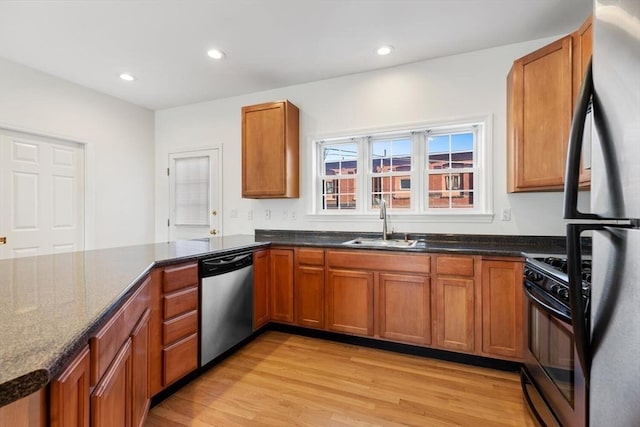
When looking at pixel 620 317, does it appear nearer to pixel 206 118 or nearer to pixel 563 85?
pixel 563 85

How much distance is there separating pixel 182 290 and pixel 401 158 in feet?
7.86

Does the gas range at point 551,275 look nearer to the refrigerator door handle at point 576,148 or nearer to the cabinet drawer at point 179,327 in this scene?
the refrigerator door handle at point 576,148

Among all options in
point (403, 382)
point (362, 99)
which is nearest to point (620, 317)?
point (403, 382)

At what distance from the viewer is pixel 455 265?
7.72 feet

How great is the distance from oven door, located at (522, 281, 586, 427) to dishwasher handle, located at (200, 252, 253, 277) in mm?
2048

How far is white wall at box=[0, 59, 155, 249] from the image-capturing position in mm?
3008

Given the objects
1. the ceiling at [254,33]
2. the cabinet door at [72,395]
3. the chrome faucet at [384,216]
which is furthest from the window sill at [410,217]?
the cabinet door at [72,395]

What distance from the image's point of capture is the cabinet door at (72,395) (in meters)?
0.68

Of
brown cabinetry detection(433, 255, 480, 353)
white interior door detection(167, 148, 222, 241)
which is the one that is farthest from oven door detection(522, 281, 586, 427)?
white interior door detection(167, 148, 222, 241)

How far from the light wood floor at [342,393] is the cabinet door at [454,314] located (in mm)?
191

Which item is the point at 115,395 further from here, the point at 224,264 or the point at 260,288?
the point at 260,288

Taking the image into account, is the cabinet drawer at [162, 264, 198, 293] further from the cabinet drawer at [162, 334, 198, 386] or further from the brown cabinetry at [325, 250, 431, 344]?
the brown cabinetry at [325, 250, 431, 344]

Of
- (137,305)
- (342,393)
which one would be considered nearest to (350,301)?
(342,393)

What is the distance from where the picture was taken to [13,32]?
248cm
